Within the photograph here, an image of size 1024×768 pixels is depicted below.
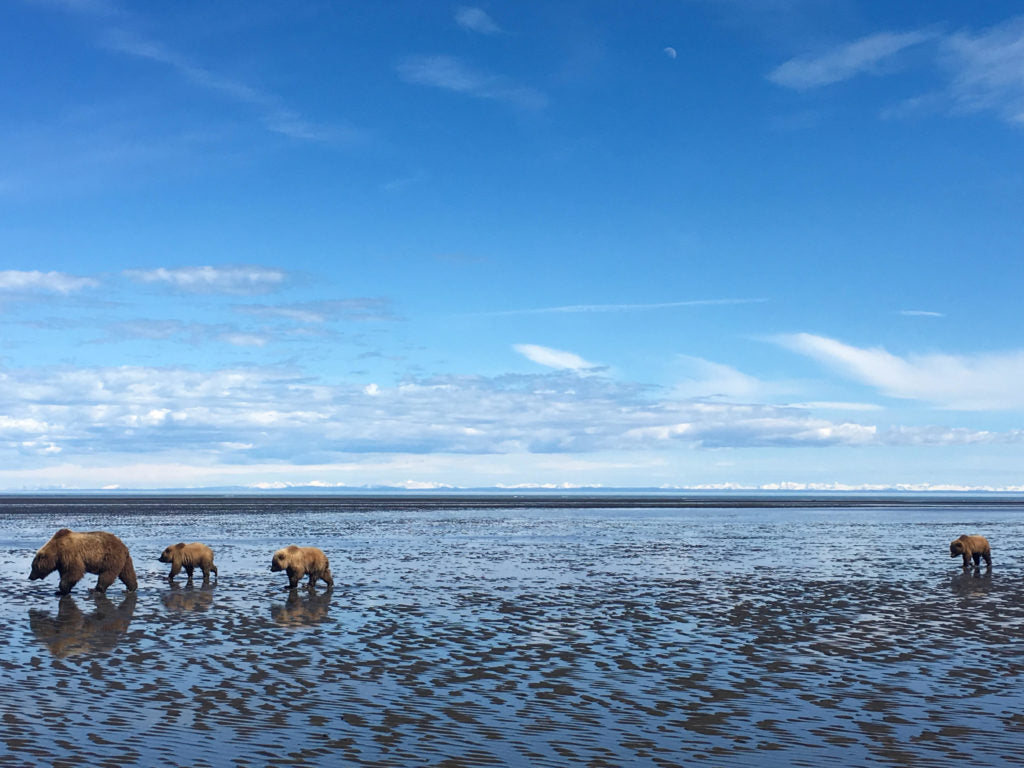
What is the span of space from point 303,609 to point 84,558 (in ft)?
23.5

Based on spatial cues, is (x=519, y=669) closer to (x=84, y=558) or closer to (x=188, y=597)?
(x=188, y=597)

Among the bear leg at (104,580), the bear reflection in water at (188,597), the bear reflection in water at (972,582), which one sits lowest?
the bear reflection in water at (188,597)

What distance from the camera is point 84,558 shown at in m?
23.9

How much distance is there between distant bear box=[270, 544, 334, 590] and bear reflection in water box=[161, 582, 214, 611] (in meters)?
2.15

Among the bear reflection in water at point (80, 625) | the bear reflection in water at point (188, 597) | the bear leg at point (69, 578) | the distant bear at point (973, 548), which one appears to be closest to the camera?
the bear reflection in water at point (80, 625)

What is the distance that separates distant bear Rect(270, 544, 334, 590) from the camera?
2483cm

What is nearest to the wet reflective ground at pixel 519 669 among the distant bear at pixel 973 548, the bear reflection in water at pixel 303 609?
the bear reflection in water at pixel 303 609

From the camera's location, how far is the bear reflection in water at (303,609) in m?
19.5

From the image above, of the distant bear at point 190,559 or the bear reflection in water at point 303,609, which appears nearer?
the bear reflection in water at point 303,609

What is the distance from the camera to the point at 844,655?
1595 centimetres

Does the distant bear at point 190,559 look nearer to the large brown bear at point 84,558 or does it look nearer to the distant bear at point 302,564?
the large brown bear at point 84,558

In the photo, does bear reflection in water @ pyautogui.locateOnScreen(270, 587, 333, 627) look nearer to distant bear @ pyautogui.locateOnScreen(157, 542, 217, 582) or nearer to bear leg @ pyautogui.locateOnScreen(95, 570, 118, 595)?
distant bear @ pyautogui.locateOnScreen(157, 542, 217, 582)

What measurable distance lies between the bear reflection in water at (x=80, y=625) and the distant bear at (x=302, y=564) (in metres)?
4.11

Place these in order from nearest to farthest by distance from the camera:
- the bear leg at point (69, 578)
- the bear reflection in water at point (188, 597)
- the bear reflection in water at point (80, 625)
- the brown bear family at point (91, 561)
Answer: the bear reflection in water at point (80, 625) < the bear reflection in water at point (188, 597) < the bear leg at point (69, 578) < the brown bear family at point (91, 561)
